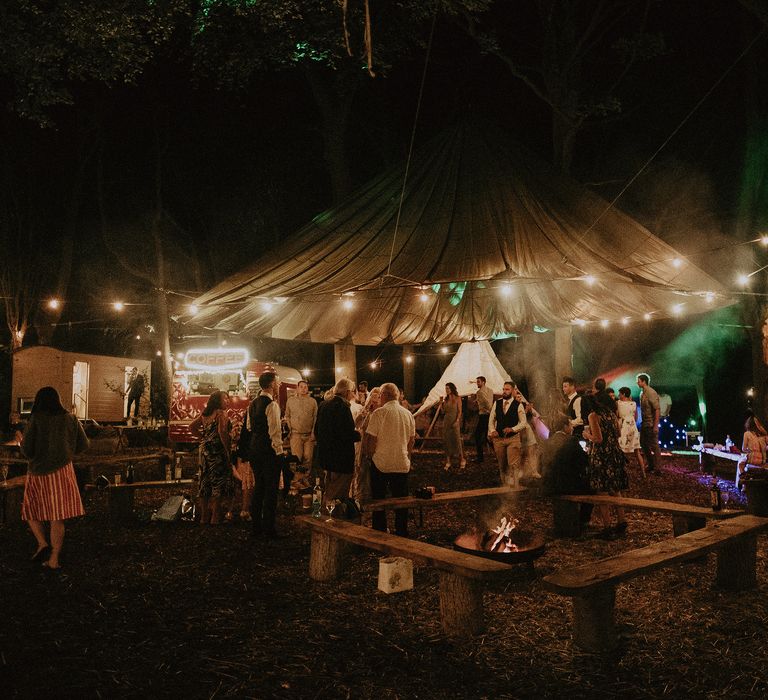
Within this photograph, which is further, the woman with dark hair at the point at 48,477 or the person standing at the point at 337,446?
the person standing at the point at 337,446

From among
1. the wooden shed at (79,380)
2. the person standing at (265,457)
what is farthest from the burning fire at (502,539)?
the wooden shed at (79,380)

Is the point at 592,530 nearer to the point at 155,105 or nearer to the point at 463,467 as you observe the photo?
the point at 463,467

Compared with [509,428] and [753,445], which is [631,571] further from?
[753,445]

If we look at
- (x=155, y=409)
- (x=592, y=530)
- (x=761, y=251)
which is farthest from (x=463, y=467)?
(x=155, y=409)

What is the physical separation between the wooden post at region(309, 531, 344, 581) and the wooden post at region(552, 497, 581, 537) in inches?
101

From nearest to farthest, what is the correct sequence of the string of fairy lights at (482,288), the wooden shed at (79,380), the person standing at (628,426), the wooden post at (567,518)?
the wooden post at (567,518) < the string of fairy lights at (482,288) < the person standing at (628,426) < the wooden shed at (79,380)

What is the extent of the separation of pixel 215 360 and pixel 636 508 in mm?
12323

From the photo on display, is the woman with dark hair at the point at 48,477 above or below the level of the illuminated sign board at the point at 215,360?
below

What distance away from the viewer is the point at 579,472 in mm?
6574

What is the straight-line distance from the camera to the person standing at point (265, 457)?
632 cm

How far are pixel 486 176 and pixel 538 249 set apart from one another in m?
1.48

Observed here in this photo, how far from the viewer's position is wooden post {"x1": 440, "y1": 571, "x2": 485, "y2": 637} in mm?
3863

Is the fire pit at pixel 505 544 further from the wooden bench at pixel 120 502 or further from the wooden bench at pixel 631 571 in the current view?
the wooden bench at pixel 120 502

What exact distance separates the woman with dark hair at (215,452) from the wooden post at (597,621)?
174 inches
